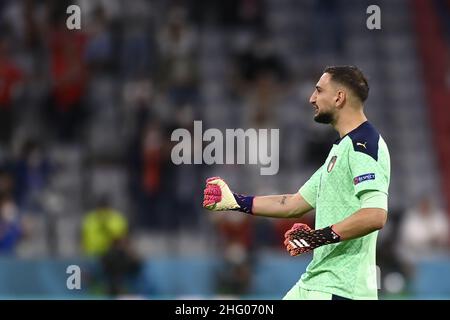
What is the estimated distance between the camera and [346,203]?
5461 millimetres

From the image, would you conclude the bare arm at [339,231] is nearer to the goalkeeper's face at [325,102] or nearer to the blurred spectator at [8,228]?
the goalkeeper's face at [325,102]

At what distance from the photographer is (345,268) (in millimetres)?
5430

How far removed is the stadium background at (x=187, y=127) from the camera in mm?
12305

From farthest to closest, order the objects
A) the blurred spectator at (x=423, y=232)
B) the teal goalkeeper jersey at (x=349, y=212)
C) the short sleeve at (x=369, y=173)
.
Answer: the blurred spectator at (x=423, y=232), the teal goalkeeper jersey at (x=349, y=212), the short sleeve at (x=369, y=173)

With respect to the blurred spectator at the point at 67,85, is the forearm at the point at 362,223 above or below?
below

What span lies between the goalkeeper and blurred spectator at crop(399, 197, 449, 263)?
7.26 meters

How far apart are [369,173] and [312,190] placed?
2.16 ft

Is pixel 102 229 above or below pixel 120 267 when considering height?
above

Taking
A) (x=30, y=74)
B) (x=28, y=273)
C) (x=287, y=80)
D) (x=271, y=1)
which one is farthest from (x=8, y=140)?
(x=271, y=1)

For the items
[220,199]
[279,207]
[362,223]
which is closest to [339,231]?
[362,223]

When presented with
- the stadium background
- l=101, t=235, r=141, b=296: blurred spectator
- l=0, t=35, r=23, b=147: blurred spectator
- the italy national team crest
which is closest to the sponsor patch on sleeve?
the italy national team crest

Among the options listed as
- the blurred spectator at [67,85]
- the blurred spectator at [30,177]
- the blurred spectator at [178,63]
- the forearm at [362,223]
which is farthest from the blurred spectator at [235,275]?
the forearm at [362,223]

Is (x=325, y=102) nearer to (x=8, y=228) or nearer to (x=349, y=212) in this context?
(x=349, y=212)

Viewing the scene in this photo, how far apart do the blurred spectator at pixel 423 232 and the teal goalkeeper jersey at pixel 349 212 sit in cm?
728
